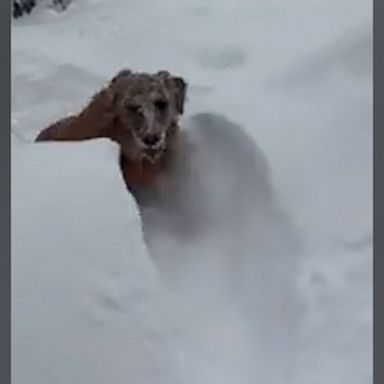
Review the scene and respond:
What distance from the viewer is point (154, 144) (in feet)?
4.95

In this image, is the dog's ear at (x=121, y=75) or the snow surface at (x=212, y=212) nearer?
the snow surface at (x=212, y=212)

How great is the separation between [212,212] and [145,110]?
6.9 inches

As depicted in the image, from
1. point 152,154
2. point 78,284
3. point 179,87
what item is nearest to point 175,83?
point 179,87

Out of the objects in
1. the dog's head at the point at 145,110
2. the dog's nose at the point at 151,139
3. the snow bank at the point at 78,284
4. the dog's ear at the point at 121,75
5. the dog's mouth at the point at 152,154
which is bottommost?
the snow bank at the point at 78,284

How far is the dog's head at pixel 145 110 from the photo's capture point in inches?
57.2

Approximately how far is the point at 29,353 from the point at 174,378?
178 millimetres

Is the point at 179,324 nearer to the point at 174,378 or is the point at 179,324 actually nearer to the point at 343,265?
the point at 174,378

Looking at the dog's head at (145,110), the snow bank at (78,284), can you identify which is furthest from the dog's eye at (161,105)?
the snow bank at (78,284)

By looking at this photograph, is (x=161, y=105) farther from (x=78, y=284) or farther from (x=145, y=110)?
(x=78, y=284)

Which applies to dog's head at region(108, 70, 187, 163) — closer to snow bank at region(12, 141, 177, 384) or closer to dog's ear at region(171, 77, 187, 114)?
dog's ear at region(171, 77, 187, 114)

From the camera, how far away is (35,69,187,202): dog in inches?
57.1

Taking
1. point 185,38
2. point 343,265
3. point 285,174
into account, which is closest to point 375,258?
point 343,265

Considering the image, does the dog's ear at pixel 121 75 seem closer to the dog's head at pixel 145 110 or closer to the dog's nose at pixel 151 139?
the dog's head at pixel 145 110

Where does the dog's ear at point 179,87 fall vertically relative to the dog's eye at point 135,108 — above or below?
above
